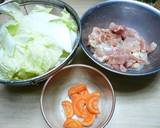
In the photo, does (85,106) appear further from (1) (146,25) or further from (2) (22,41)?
(1) (146,25)

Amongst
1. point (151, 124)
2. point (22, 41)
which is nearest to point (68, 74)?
Answer: point (22, 41)

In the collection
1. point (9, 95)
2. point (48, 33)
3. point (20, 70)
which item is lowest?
point (9, 95)

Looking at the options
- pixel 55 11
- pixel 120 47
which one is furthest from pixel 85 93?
pixel 55 11

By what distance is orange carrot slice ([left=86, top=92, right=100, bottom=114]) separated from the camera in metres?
0.77

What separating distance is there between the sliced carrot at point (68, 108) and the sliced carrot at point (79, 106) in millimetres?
13

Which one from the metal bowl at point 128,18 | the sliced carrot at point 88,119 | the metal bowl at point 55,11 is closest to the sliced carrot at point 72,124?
the sliced carrot at point 88,119

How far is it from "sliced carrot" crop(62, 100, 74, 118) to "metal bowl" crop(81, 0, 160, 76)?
190mm

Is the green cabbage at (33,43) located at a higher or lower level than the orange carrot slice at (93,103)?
higher

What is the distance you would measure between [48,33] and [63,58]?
9 centimetres

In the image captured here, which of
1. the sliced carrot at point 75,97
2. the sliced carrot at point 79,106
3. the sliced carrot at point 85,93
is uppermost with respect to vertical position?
the sliced carrot at point 85,93

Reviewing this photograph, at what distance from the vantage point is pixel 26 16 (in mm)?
855

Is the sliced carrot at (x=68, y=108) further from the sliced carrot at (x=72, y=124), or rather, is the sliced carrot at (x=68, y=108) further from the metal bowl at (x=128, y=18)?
the metal bowl at (x=128, y=18)

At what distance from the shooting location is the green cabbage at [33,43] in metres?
0.76

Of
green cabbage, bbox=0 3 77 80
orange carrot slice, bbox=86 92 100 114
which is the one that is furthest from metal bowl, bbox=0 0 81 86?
orange carrot slice, bbox=86 92 100 114
